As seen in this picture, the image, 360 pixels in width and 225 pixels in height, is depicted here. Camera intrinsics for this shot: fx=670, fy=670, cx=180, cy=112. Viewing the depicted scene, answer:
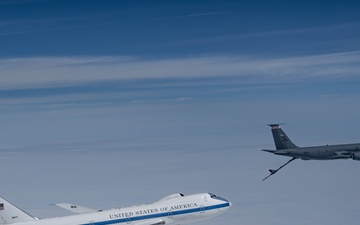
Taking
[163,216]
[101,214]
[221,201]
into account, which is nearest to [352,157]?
[221,201]

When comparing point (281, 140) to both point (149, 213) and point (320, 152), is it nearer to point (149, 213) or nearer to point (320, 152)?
point (320, 152)

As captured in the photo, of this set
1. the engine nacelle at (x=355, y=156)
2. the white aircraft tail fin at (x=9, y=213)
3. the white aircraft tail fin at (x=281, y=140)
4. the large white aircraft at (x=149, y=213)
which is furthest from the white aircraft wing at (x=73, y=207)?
the engine nacelle at (x=355, y=156)

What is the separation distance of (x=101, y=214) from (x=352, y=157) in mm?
76551

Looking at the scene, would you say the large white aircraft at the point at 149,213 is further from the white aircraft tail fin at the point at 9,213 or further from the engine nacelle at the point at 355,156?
the engine nacelle at the point at 355,156

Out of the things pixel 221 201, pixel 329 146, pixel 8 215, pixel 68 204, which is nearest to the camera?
pixel 8 215

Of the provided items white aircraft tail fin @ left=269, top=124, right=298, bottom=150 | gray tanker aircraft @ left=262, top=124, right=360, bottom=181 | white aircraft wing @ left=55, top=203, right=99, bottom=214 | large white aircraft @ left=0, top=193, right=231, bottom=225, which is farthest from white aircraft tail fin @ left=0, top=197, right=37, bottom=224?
white aircraft tail fin @ left=269, top=124, right=298, bottom=150

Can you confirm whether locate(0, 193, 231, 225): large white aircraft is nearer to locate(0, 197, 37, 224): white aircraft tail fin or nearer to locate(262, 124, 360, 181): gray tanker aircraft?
locate(0, 197, 37, 224): white aircraft tail fin

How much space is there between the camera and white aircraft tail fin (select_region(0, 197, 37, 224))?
352ft

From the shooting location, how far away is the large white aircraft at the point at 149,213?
353 ft

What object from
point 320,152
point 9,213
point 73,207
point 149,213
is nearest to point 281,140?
point 320,152

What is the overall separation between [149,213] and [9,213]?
78.7 feet

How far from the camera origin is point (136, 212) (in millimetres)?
115625

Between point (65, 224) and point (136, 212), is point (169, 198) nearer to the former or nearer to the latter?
point (136, 212)

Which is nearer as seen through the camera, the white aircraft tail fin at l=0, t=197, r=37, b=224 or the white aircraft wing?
the white aircraft tail fin at l=0, t=197, r=37, b=224
